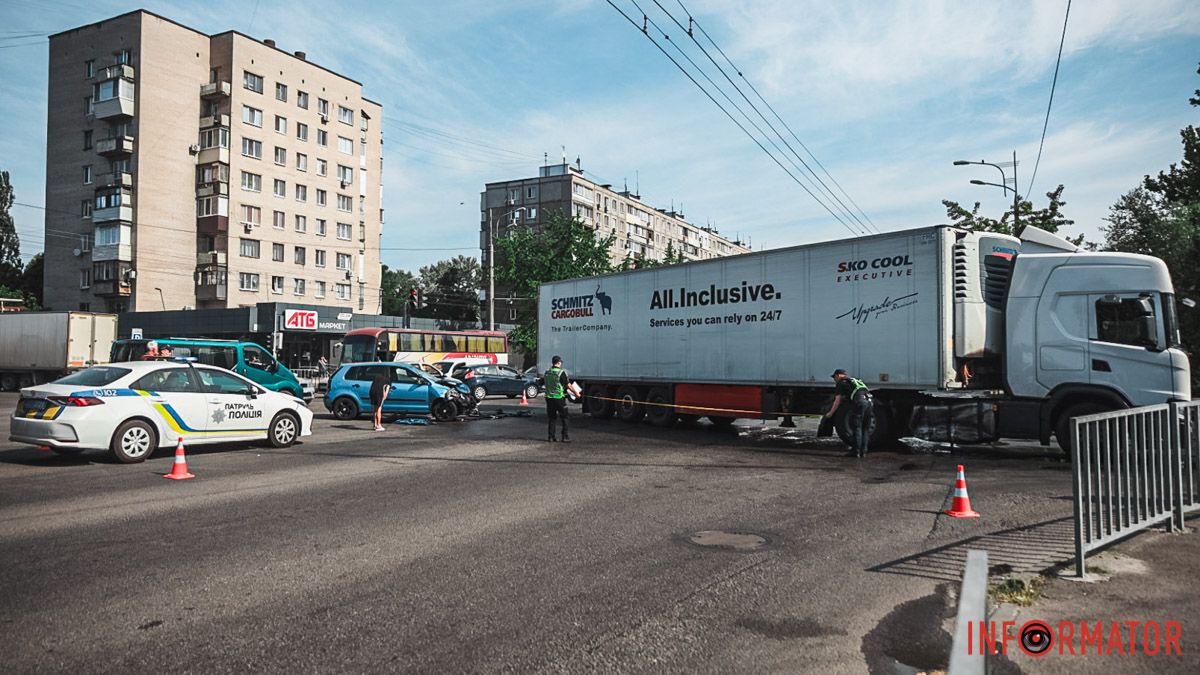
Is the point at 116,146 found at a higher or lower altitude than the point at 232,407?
higher

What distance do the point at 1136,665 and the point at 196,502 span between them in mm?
8413

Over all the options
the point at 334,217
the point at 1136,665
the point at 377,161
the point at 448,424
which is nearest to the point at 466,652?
the point at 1136,665

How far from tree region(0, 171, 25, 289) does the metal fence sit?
86547 mm

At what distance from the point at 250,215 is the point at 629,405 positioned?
4343 cm

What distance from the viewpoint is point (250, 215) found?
54.2 meters

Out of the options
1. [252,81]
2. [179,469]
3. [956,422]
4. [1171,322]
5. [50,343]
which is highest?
[252,81]

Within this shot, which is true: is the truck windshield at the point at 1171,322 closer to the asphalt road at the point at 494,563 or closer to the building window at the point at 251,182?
the asphalt road at the point at 494,563

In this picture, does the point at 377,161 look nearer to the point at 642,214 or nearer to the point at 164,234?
the point at 164,234

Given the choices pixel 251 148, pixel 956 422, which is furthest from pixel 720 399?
pixel 251 148

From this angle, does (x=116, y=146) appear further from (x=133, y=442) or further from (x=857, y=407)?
(x=857, y=407)

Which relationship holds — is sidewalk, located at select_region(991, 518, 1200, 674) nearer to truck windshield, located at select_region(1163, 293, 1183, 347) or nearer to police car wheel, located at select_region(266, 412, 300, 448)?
truck windshield, located at select_region(1163, 293, 1183, 347)

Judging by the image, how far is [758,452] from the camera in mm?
14031

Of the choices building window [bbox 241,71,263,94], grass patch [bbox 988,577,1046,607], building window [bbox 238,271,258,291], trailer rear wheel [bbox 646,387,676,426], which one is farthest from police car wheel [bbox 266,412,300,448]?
building window [bbox 241,71,263,94]

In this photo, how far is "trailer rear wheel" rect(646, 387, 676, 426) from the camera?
61.0 ft
